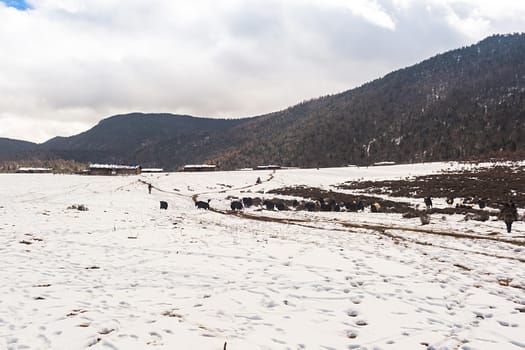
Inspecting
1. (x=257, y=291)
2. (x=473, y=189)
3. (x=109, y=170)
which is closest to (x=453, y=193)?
(x=473, y=189)

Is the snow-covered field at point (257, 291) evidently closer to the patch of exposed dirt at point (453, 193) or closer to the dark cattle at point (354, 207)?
the patch of exposed dirt at point (453, 193)

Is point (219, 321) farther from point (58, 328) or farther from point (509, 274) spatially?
point (509, 274)

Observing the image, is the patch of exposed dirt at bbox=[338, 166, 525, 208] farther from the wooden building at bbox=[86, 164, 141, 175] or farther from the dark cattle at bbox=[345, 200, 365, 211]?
the wooden building at bbox=[86, 164, 141, 175]

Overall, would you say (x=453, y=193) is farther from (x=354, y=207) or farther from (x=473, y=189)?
(x=354, y=207)

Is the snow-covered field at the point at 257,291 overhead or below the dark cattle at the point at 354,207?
overhead

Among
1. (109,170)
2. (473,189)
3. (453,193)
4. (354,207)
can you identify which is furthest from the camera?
(109,170)

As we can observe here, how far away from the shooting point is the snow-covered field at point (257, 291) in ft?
21.0

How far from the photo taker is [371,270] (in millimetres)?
11188

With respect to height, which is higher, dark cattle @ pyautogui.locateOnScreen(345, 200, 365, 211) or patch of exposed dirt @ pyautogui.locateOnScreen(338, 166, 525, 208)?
patch of exposed dirt @ pyautogui.locateOnScreen(338, 166, 525, 208)

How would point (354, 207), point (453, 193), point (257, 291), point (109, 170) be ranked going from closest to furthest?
point (257, 291), point (354, 207), point (453, 193), point (109, 170)

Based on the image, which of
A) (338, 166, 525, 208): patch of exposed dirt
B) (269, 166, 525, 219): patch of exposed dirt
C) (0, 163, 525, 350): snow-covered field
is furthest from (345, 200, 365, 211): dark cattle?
(0, 163, 525, 350): snow-covered field

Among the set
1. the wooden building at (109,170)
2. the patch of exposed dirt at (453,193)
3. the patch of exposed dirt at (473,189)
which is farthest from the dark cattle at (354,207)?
the wooden building at (109,170)

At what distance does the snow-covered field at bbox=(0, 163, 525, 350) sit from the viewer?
252 inches

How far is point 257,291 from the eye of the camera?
29.7 feet
